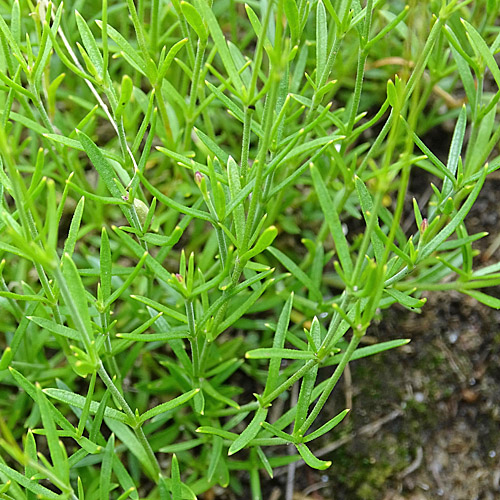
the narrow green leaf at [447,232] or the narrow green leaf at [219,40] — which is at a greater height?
the narrow green leaf at [219,40]

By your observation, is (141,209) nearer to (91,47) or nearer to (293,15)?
(91,47)

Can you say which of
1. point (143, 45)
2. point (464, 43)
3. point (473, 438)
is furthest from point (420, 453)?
point (143, 45)

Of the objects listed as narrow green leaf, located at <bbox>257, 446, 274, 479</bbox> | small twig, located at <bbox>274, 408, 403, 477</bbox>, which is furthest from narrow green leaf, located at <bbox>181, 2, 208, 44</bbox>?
small twig, located at <bbox>274, 408, 403, 477</bbox>

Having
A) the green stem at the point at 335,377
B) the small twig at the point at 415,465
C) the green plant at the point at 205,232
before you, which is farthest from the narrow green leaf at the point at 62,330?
the small twig at the point at 415,465

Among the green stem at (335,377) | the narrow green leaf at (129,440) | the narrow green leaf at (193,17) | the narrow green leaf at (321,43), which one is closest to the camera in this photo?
the green stem at (335,377)

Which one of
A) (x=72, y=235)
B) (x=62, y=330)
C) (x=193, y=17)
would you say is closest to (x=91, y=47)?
(x=193, y=17)

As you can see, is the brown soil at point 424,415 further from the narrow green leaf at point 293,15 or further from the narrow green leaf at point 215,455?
the narrow green leaf at point 293,15

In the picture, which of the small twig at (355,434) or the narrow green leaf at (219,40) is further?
the small twig at (355,434)

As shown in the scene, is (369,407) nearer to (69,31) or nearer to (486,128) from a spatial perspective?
(486,128)

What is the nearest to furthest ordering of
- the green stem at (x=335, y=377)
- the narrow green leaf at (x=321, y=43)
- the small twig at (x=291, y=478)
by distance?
1. the green stem at (x=335, y=377)
2. the narrow green leaf at (x=321, y=43)
3. the small twig at (x=291, y=478)

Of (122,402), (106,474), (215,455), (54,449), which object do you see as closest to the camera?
(54,449)
